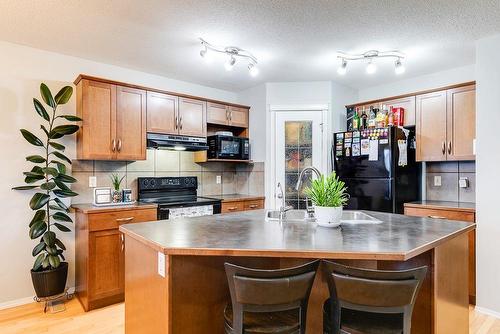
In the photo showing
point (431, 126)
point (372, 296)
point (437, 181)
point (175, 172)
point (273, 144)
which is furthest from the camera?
point (273, 144)

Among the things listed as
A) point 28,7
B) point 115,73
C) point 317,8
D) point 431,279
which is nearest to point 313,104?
point 317,8

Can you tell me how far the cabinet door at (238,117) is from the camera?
169 inches

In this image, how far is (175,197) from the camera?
3.77 metres

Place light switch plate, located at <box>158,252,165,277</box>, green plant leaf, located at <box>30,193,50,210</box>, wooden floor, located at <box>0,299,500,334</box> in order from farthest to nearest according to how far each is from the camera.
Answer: green plant leaf, located at <box>30,193,50,210</box>, wooden floor, located at <box>0,299,500,334</box>, light switch plate, located at <box>158,252,165,277</box>

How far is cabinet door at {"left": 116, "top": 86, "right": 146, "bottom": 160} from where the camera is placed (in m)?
3.22

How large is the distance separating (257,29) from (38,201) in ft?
8.16

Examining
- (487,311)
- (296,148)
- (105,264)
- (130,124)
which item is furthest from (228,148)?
(487,311)

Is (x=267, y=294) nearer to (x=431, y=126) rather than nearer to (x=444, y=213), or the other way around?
(x=444, y=213)

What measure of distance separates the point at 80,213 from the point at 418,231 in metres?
2.89

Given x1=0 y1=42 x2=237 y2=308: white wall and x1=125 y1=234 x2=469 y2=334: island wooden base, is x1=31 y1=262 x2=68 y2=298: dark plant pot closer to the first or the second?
x1=0 y1=42 x2=237 y2=308: white wall

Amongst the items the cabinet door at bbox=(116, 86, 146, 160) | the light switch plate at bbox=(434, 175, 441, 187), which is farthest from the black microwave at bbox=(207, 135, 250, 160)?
the light switch plate at bbox=(434, 175, 441, 187)

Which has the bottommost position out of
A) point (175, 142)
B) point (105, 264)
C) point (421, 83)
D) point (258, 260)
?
point (105, 264)

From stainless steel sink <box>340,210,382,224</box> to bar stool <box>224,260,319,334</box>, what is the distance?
85 cm

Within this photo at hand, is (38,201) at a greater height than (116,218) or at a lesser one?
greater
